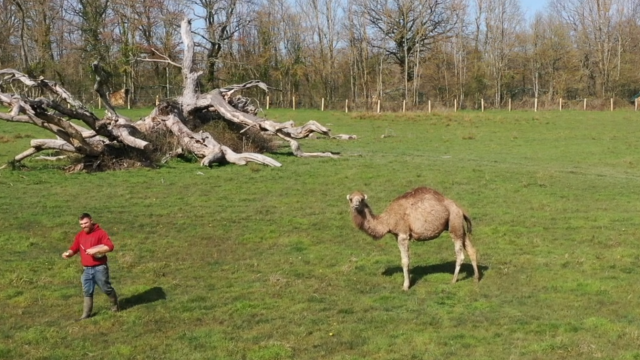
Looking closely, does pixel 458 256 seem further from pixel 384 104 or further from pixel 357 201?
pixel 384 104

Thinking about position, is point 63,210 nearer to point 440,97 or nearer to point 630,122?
point 630,122

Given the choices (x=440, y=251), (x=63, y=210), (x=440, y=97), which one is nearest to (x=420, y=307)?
(x=440, y=251)

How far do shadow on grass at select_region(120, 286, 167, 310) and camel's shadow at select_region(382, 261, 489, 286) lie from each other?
13.2 feet

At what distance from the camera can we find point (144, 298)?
11.4m

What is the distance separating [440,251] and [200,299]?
545 centimetres

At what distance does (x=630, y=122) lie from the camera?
4744cm

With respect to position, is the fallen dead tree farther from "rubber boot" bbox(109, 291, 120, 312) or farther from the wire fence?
the wire fence

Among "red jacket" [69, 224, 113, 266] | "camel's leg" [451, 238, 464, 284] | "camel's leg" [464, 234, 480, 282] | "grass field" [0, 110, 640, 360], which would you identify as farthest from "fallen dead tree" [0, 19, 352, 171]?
"camel's leg" [451, 238, 464, 284]

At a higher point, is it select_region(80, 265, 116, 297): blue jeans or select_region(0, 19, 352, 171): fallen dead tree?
select_region(0, 19, 352, 171): fallen dead tree

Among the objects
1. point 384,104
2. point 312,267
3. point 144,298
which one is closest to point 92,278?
point 144,298

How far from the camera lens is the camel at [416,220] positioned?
1173 cm

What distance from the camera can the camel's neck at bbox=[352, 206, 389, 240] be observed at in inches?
471

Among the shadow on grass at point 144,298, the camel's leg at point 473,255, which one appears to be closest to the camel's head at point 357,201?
the camel's leg at point 473,255

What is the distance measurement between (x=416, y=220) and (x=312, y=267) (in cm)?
260
